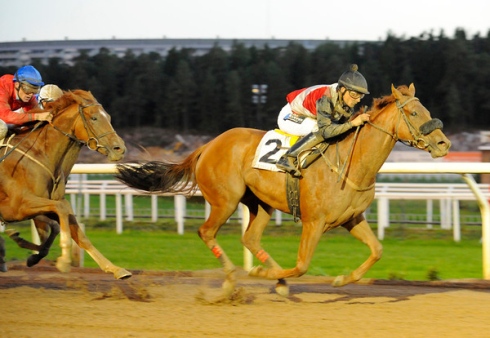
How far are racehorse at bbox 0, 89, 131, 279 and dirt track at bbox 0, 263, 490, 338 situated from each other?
0.45m

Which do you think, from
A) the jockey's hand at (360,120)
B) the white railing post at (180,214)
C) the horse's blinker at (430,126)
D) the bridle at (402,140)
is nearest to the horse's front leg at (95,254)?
the bridle at (402,140)

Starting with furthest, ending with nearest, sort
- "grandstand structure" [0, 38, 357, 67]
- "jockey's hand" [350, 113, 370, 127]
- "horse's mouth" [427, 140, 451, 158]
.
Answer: "grandstand structure" [0, 38, 357, 67] < "jockey's hand" [350, 113, 370, 127] < "horse's mouth" [427, 140, 451, 158]

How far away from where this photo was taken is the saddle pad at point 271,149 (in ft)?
18.6

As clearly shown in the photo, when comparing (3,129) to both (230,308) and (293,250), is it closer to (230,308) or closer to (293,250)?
(230,308)

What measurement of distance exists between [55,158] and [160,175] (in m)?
0.91

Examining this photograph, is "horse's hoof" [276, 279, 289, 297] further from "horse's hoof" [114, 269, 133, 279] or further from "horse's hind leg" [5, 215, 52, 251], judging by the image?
"horse's hind leg" [5, 215, 52, 251]

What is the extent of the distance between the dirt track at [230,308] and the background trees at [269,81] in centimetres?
2250

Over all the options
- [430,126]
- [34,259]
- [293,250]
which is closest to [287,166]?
[430,126]

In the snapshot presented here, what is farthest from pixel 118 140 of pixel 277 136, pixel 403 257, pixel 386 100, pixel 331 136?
pixel 403 257

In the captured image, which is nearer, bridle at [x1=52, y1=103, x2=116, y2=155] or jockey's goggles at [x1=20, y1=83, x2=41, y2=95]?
bridle at [x1=52, y1=103, x2=116, y2=155]

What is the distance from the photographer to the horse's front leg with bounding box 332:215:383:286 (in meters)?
5.40

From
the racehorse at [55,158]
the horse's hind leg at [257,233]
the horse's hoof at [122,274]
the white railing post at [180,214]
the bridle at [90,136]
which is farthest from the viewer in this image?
the white railing post at [180,214]

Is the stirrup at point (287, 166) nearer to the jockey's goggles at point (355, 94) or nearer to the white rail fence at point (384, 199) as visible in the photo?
the jockey's goggles at point (355, 94)

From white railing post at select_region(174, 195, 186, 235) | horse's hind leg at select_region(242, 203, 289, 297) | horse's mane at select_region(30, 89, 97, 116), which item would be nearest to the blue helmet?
horse's mane at select_region(30, 89, 97, 116)
